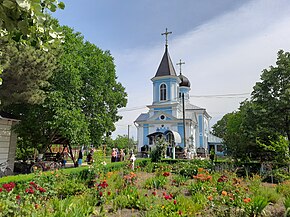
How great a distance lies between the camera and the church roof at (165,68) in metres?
37.6

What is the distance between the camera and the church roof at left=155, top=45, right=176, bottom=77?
3759 centimetres

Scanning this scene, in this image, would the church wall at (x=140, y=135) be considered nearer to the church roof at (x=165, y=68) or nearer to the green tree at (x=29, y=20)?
the church roof at (x=165, y=68)

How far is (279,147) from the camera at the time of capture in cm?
592

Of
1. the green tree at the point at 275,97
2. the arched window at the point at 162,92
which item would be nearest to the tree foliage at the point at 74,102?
the green tree at the point at 275,97

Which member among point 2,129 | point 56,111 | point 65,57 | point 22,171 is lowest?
point 22,171

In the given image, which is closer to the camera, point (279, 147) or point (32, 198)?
point (32, 198)

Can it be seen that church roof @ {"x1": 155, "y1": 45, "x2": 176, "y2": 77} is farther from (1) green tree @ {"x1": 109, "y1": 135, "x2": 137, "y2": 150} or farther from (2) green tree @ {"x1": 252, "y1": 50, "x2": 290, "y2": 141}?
Answer: (1) green tree @ {"x1": 109, "y1": 135, "x2": 137, "y2": 150}

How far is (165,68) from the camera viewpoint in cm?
3816

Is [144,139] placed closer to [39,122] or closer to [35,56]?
[39,122]

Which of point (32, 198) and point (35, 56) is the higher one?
point (35, 56)

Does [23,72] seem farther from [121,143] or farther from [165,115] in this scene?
[121,143]

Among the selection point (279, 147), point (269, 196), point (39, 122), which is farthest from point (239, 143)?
point (39, 122)

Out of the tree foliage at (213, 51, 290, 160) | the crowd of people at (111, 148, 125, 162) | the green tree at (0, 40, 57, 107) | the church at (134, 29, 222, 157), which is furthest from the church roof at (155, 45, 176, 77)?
the green tree at (0, 40, 57, 107)

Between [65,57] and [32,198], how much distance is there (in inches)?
339
